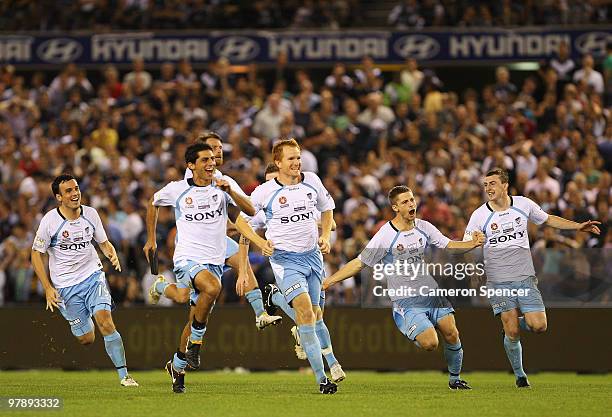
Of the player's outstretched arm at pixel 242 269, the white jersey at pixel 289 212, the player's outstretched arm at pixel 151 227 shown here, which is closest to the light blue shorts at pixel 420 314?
the white jersey at pixel 289 212

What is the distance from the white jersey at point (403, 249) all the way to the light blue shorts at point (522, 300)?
2.79ft

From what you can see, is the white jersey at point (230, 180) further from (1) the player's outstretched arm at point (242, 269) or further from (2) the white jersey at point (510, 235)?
(2) the white jersey at point (510, 235)

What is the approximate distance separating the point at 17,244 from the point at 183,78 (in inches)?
239

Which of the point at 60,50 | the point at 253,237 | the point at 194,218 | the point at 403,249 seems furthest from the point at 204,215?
the point at 60,50

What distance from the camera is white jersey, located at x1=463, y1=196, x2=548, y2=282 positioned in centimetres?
1380

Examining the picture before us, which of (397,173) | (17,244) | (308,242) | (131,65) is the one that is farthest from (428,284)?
(131,65)

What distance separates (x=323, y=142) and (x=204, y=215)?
29.7 ft

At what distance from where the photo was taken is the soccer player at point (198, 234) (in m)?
13.5

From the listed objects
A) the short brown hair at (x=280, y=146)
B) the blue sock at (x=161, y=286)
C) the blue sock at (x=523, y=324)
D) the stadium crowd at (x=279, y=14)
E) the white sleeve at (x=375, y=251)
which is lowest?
the blue sock at (x=523, y=324)

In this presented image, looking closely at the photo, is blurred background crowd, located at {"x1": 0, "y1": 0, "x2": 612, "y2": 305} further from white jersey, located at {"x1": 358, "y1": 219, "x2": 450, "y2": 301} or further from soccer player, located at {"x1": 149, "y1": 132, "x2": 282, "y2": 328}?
white jersey, located at {"x1": 358, "y1": 219, "x2": 450, "y2": 301}

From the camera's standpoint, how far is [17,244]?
20609 millimetres

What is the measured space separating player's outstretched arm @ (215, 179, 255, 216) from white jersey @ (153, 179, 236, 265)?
65 centimetres

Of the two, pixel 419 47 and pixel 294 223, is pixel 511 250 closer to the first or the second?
pixel 294 223

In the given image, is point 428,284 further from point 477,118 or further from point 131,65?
point 131,65
